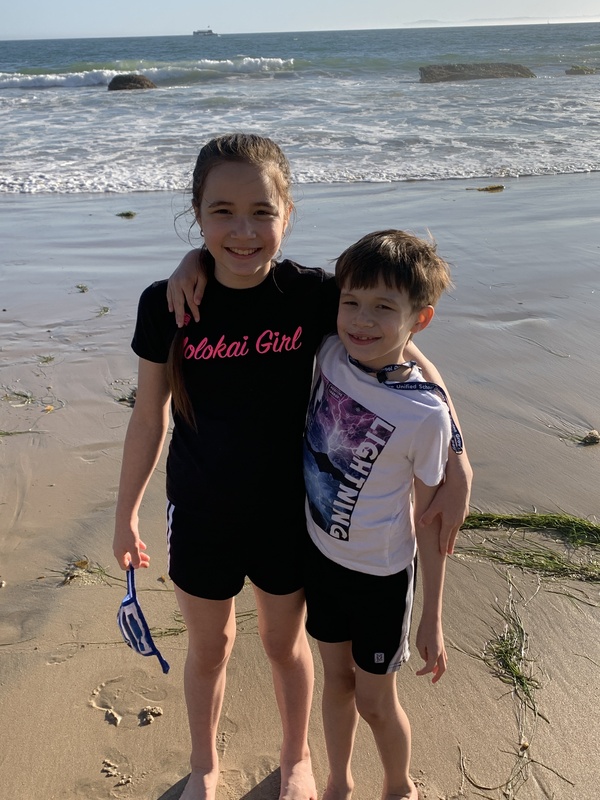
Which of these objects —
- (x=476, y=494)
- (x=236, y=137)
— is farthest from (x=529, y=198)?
(x=236, y=137)

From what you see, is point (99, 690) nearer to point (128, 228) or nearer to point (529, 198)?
point (128, 228)

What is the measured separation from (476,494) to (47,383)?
2678 mm

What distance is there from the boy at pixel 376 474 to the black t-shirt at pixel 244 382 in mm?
68

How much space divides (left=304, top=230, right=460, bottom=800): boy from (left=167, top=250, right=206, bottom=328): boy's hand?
0.36m

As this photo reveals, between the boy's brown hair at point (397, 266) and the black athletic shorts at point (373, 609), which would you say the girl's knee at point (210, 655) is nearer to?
the black athletic shorts at point (373, 609)

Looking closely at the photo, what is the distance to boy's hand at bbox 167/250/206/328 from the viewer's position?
1.94 m

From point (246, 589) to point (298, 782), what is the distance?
894 mm

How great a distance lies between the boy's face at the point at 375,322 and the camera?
6.08 ft

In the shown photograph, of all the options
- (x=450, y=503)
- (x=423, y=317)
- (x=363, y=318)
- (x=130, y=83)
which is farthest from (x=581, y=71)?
(x=450, y=503)

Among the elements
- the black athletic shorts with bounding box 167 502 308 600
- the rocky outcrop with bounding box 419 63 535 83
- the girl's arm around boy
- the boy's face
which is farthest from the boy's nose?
the rocky outcrop with bounding box 419 63 535 83

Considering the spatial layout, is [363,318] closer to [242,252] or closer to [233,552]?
[242,252]

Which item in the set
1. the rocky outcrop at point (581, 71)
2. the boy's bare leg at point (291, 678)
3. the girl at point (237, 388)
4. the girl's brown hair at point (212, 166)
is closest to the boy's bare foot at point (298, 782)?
the boy's bare leg at point (291, 678)

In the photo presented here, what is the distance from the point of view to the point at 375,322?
1.85m

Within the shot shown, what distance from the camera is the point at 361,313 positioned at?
1866 mm
